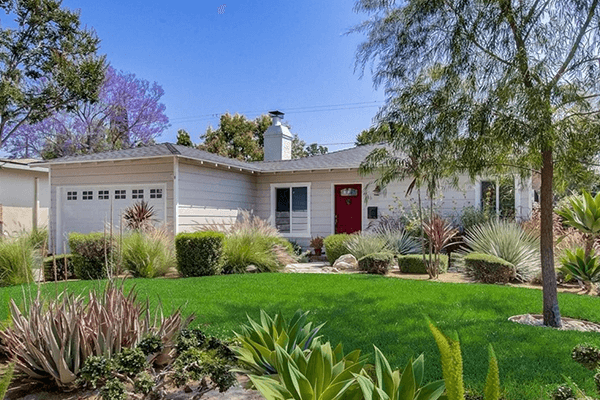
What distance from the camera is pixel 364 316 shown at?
5234mm

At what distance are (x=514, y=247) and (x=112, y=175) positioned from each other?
11018 mm

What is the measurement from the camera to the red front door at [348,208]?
48.1 feet

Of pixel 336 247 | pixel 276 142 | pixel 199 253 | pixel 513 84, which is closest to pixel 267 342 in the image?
pixel 513 84

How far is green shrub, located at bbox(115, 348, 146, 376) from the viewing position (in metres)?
2.68

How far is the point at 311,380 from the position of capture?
7.39 feet

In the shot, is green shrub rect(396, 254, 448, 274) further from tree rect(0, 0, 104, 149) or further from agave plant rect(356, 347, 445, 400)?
tree rect(0, 0, 104, 149)

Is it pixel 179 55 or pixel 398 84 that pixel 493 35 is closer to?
pixel 398 84

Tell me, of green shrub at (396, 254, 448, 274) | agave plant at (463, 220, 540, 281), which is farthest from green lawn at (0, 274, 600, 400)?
agave plant at (463, 220, 540, 281)

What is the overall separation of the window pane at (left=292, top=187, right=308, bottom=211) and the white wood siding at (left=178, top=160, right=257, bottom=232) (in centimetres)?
156

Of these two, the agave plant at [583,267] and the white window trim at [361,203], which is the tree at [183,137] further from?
the agave plant at [583,267]

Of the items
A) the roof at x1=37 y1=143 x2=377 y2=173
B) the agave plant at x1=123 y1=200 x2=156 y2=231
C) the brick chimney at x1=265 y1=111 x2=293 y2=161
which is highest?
the brick chimney at x1=265 y1=111 x2=293 y2=161

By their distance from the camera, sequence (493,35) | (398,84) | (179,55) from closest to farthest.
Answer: (493,35), (398,84), (179,55)

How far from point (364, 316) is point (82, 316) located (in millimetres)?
3177

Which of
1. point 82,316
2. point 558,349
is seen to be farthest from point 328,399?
point 558,349
